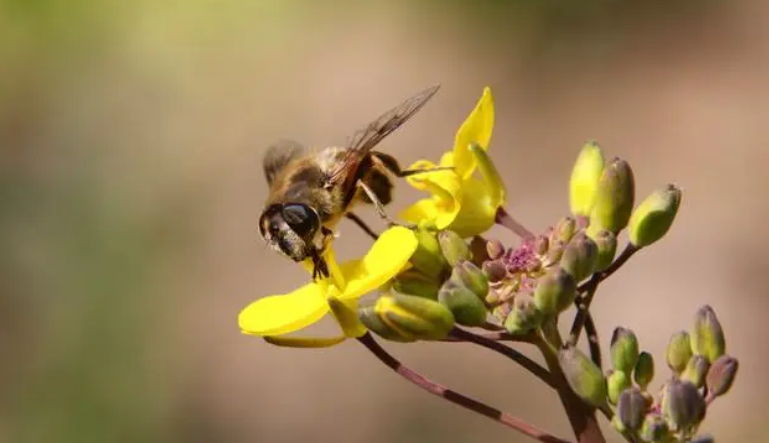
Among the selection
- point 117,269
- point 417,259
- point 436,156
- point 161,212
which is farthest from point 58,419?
point 417,259

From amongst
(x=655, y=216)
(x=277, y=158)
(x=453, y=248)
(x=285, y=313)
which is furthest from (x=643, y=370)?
(x=277, y=158)

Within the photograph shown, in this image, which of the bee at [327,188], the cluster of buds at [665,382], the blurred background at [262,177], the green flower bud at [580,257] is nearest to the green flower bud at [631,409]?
the cluster of buds at [665,382]

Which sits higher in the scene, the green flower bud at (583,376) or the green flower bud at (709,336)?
the green flower bud at (709,336)

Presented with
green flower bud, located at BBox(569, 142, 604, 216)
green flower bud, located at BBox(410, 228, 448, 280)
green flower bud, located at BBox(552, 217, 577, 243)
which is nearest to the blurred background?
green flower bud, located at BBox(569, 142, 604, 216)

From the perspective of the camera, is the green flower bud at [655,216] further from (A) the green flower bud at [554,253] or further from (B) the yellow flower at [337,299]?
(B) the yellow flower at [337,299]

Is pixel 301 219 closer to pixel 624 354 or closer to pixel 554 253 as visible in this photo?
pixel 554 253
